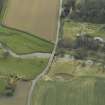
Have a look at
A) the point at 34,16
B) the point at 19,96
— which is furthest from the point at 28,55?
the point at 34,16

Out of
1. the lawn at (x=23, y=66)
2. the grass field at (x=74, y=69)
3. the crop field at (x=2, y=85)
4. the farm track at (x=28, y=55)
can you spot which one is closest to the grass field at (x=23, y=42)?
the farm track at (x=28, y=55)

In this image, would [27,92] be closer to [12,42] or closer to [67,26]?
[12,42]

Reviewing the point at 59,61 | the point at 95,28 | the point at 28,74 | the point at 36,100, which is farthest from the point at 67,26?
the point at 36,100

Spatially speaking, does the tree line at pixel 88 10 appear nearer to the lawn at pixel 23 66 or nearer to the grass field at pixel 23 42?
the grass field at pixel 23 42

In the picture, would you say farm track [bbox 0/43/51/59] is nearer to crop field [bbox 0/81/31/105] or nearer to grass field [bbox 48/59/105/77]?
grass field [bbox 48/59/105/77]

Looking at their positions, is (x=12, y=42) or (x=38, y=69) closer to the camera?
(x=38, y=69)
